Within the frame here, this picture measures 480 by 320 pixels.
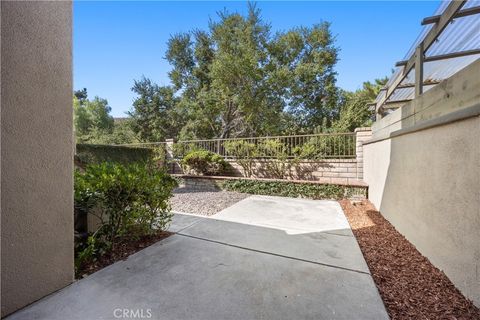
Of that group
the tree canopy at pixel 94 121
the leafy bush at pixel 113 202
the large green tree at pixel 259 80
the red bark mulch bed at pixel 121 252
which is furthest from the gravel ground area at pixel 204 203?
the tree canopy at pixel 94 121

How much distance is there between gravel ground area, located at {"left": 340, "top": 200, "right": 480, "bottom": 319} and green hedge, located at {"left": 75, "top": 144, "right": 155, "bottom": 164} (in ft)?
24.1

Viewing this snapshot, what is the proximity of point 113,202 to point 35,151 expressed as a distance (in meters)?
1.07

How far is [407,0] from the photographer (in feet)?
15.7

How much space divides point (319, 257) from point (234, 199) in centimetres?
362

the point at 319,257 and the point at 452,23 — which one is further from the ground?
the point at 452,23

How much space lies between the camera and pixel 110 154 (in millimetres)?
8469

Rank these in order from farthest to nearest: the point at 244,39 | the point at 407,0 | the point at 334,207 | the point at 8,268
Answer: the point at 244,39
the point at 334,207
the point at 407,0
the point at 8,268

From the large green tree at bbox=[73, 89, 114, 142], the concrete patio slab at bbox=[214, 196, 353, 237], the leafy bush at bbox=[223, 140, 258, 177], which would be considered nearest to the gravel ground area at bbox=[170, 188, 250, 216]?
the concrete patio slab at bbox=[214, 196, 353, 237]

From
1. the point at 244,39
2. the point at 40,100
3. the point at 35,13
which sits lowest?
the point at 40,100

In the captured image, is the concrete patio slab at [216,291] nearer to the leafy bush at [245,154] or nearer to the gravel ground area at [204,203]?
the gravel ground area at [204,203]

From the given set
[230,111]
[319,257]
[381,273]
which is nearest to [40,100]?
[319,257]

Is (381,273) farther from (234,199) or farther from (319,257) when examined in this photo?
(234,199)

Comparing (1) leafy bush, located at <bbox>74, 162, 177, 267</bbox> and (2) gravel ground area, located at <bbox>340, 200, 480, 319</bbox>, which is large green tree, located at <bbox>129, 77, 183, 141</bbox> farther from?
(2) gravel ground area, located at <bbox>340, 200, 480, 319</bbox>

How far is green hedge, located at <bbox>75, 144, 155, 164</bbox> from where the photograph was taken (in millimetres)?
7641
